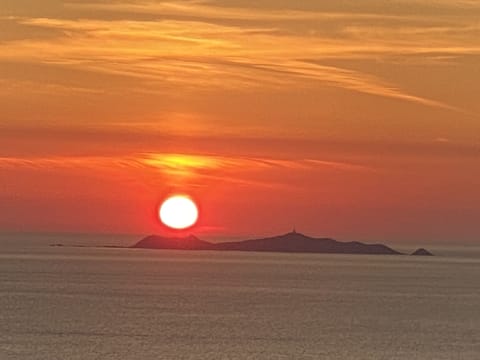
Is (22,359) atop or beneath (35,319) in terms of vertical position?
beneath

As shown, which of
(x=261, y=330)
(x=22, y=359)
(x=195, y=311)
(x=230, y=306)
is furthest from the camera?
(x=230, y=306)

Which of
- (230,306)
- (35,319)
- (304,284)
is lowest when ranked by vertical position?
(35,319)

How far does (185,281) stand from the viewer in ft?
655

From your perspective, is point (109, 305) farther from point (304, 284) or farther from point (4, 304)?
point (304, 284)

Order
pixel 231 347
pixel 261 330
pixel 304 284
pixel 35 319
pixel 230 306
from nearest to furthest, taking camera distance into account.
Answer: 1. pixel 231 347
2. pixel 261 330
3. pixel 35 319
4. pixel 230 306
5. pixel 304 284

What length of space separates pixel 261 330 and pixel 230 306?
30.1 m

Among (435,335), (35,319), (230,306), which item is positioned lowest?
(435,335)

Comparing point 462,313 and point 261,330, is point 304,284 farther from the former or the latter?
point 261,330

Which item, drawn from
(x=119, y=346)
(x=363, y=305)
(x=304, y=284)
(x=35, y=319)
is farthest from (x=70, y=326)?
(x=304, y=284)

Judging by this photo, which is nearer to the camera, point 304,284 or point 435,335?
point 435,335

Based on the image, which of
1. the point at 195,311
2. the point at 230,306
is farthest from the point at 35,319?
the point at 230,306

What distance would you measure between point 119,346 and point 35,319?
23.3m

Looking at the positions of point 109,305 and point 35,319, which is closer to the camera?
point 35,319

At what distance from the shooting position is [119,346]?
294 feet
